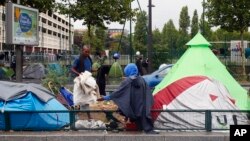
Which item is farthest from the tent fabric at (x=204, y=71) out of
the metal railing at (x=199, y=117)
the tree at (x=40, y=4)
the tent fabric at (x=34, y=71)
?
the tent fabric at (x=34, y=71)

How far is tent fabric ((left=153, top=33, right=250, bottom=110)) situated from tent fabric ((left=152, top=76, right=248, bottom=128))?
269 millimetres

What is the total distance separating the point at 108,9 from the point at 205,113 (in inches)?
790

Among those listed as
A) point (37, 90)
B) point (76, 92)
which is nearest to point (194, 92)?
point (76, 92)

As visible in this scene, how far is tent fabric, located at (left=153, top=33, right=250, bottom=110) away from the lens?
10508mm

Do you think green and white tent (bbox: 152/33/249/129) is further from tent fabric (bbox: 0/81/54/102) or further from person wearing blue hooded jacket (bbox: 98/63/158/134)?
tent fabric (bbox: 0/81/54/102)

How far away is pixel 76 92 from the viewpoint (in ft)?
34.0

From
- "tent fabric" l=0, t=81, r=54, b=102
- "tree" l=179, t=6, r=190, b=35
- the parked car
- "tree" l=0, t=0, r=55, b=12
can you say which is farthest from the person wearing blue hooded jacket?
"tree" l=179, t=6, r=190, b=35

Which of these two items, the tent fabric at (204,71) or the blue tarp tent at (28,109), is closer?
the blue tarp tent at (28,109)

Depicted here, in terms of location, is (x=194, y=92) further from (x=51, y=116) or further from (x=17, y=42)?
(x=17, y=42)

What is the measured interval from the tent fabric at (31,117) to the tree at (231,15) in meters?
19.9

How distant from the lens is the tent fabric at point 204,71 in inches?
414

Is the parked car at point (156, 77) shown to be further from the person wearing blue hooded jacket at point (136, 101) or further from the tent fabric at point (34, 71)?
the tent fabric at point (34, 71)

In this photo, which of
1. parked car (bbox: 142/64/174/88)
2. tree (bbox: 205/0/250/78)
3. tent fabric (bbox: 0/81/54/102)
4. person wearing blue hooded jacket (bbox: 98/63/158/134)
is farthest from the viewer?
tree (bbox: 205/0/250/78)

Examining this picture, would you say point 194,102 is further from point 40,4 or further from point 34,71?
point 34,71
